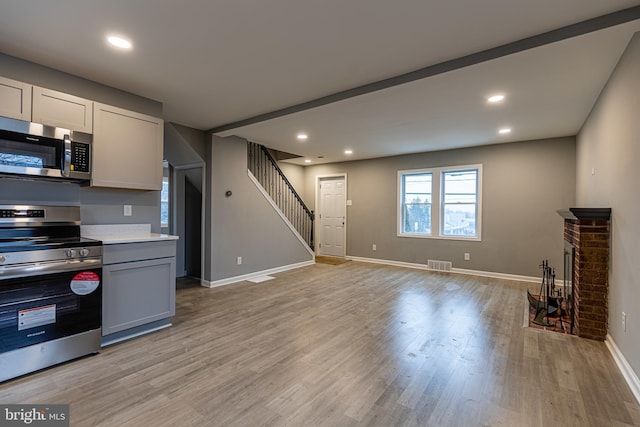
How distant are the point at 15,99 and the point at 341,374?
341 centimetres

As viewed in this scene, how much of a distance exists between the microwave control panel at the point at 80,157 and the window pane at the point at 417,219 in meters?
5.70

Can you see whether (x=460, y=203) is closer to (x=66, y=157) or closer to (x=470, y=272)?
(x=470, y=272)

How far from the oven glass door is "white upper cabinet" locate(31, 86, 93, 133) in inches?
53.0

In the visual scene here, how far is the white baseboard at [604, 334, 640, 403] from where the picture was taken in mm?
2036

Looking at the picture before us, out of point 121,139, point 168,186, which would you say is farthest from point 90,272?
point 168,186

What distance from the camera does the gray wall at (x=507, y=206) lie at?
16.6ft

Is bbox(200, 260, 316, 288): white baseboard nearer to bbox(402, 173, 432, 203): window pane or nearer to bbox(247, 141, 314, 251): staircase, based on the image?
bbox(247, 141, 314, 251): staircase

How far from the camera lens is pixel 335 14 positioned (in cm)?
202

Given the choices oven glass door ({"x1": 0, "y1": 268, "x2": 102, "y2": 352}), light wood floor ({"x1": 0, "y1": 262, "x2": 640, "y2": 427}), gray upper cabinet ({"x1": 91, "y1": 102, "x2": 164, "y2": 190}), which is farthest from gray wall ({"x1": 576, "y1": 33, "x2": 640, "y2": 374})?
gray upper cabinet ({"x1": 91, "y1": 102, "x2": 164, "y2": 190})

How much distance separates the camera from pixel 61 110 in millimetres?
2662

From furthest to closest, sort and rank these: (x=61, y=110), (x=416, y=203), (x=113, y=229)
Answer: (x=416, y=203), (x=113, y=229), (x=61, y=110)

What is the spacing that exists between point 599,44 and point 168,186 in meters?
6.02

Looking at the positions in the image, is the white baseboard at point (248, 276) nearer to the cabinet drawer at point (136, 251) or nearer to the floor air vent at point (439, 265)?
the cabinet drawer at point (136, 251)

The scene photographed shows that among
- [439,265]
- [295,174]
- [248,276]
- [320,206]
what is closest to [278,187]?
[295,174]
